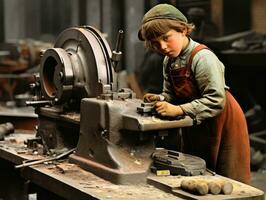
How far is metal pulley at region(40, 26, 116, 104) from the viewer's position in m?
3.24

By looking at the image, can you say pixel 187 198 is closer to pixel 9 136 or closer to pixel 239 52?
pixel 9 136

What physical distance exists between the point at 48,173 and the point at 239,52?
3.38 meters

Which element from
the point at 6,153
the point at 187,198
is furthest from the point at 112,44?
the point at 187,198

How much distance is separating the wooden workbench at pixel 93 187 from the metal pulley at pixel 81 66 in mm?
376

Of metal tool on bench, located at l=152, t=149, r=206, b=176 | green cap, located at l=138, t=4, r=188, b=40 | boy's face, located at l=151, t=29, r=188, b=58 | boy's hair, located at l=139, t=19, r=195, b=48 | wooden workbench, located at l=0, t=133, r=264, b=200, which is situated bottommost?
wooden workbench, located at l=0, t=133, r=264, b=200

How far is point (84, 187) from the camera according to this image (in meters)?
2.69

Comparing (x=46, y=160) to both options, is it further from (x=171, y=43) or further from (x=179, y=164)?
(x=171, y=43)

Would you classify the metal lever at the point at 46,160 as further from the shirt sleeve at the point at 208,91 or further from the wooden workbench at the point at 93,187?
the shirt sleeve at the point at 208,91

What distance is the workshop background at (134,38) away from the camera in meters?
5.91

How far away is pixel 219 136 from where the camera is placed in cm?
304

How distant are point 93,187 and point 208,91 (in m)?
0.68

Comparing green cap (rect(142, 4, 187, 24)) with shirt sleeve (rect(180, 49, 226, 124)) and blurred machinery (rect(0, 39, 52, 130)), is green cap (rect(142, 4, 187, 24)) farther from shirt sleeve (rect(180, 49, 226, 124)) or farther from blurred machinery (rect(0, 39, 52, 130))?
blurred machinery (rect(0, 39, 52, 130))

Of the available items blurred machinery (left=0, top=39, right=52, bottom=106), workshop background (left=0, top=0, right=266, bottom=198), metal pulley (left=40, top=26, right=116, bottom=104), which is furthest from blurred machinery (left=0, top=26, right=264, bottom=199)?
blurred machinery (left=0, top=39, right=52, bottom=106)

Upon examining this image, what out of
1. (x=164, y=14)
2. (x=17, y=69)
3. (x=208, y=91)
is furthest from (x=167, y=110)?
(x=17, y=69)
